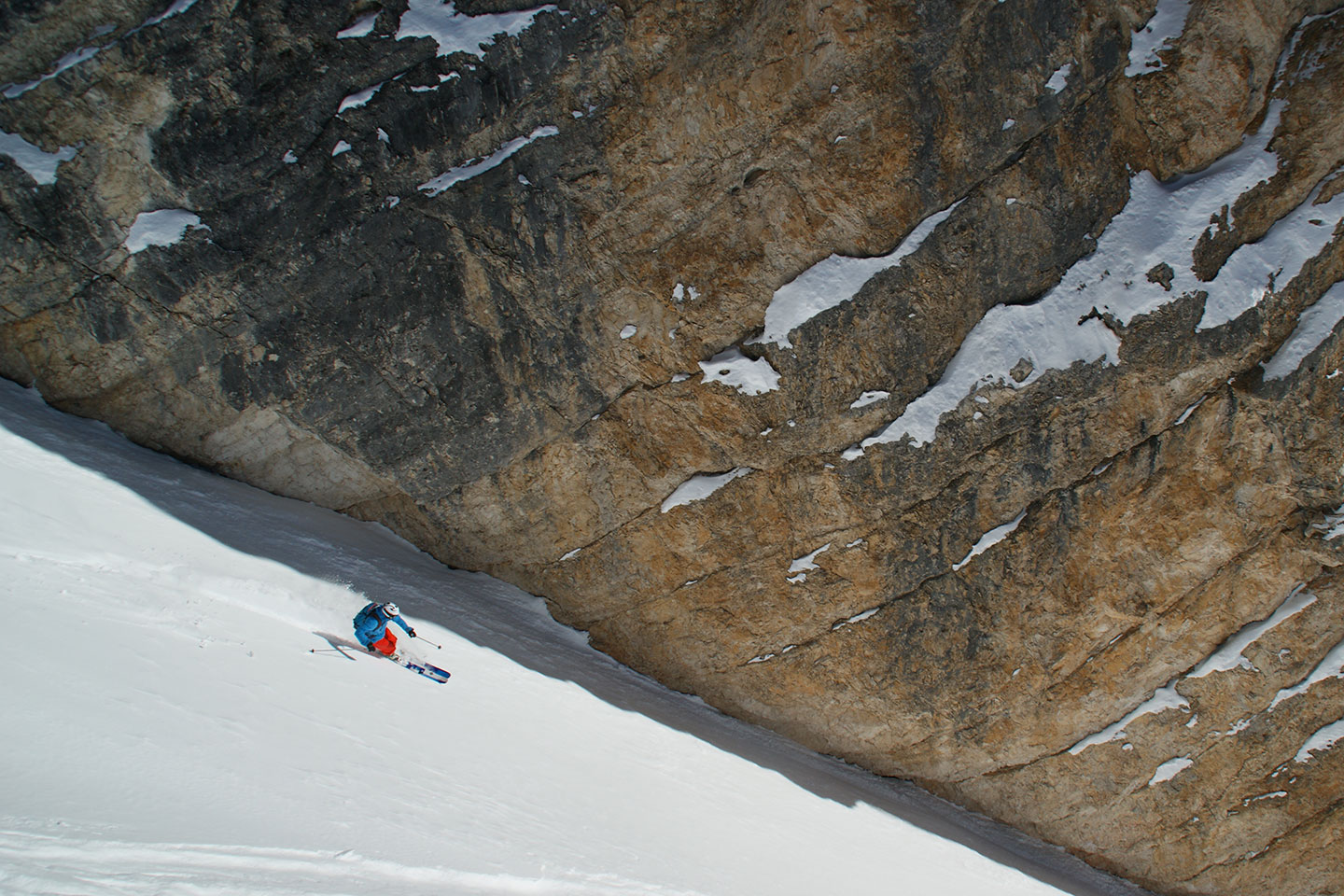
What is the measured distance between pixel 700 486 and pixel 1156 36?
7.93 meters

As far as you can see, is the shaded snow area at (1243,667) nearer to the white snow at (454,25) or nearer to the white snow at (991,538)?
the white snow at (991,538)

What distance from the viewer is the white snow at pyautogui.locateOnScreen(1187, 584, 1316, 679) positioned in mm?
10503

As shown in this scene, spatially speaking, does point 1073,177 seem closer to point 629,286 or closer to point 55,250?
point 629,286

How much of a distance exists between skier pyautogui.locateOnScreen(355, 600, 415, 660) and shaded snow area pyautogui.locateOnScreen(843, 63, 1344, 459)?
7.54 m

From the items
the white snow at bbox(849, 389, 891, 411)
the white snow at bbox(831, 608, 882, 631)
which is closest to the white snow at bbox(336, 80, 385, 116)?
the white snow at bbox(849, 389, 891, 411)

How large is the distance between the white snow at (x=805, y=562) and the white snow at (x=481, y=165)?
22.7 feet

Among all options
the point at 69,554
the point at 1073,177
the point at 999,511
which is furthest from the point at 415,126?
the point at 999,511

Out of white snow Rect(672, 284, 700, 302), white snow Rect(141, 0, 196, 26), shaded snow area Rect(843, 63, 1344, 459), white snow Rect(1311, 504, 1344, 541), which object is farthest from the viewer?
white snow Rect(672, 284, 700, 302)

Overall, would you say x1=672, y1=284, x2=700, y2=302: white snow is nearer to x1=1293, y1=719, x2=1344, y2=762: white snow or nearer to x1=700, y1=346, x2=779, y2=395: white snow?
x1=700, y1=346, x2=779, y2=395: white snow

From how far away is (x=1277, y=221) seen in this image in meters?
9.22

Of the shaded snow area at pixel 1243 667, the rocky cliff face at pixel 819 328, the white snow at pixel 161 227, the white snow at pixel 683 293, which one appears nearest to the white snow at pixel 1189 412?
the rocky cliff face at pixel 819 328

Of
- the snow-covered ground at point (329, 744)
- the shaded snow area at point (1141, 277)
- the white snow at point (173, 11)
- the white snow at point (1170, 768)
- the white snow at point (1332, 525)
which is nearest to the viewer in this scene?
the snow-covered ground at point (329, 744)

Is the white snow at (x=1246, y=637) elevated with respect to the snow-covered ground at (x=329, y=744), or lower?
elevated

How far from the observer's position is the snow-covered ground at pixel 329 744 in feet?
17.0
